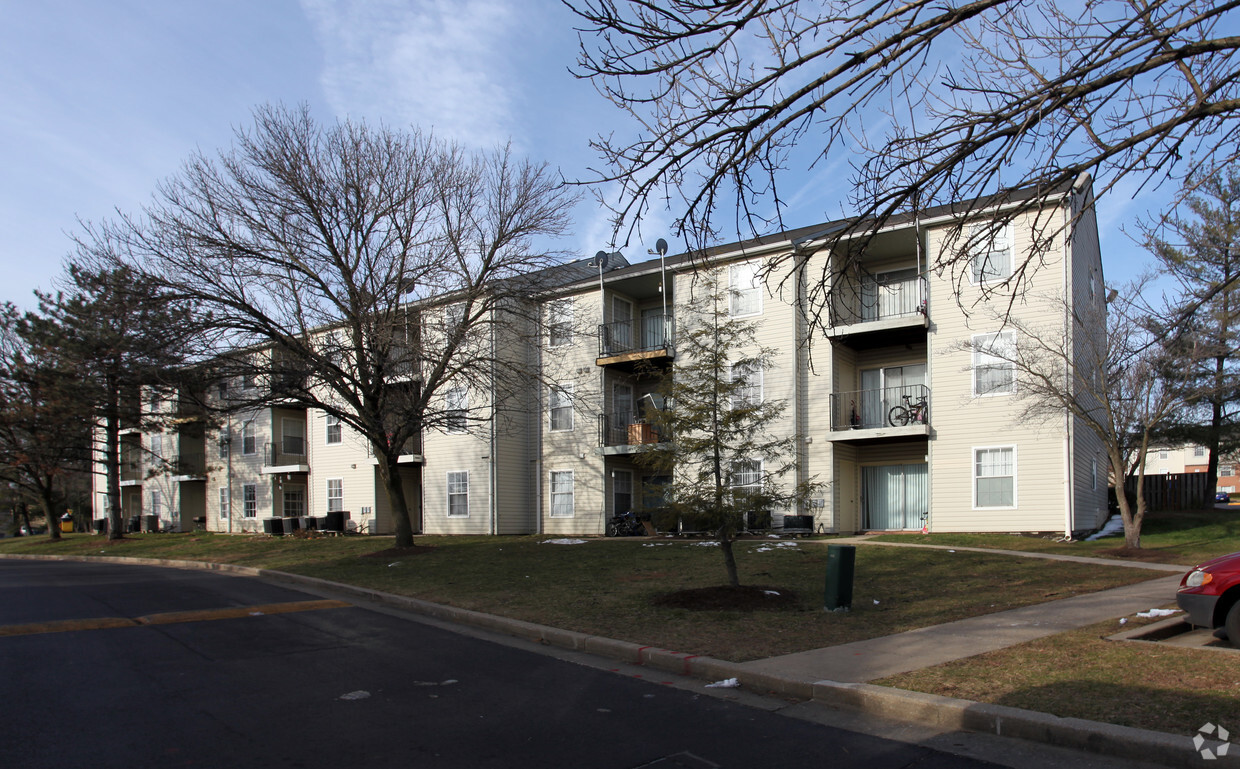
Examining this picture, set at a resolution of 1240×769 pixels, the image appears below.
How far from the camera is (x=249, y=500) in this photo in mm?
38625

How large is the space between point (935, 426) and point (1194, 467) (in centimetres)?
6289

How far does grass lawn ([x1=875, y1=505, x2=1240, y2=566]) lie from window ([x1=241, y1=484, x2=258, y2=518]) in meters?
29.7

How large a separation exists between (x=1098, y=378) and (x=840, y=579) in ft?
39.2

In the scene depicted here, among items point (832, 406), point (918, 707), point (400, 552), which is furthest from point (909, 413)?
point (918, 707)

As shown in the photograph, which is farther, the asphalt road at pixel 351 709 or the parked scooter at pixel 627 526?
the parked scooter at pixel 627 526

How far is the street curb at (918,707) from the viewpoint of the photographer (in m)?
5.01

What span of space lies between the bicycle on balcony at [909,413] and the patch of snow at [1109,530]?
4974 millimetres

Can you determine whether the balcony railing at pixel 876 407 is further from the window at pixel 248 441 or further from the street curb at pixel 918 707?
the window at pixel 248 441

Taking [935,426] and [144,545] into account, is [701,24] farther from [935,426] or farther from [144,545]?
[144,545]

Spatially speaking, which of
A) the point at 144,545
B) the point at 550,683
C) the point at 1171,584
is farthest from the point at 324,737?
the point at 144,545

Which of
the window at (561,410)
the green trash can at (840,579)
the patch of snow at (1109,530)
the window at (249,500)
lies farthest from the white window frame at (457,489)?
the green trash can at (840,579)

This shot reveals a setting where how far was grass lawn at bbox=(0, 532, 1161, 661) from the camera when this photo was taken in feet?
30.8

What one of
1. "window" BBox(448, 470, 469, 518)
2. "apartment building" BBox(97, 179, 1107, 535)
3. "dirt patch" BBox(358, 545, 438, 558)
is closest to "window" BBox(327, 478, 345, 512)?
"apartment building" BBox(97, 179, 1107, 535)

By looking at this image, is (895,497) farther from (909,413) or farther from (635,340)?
(635,340)
